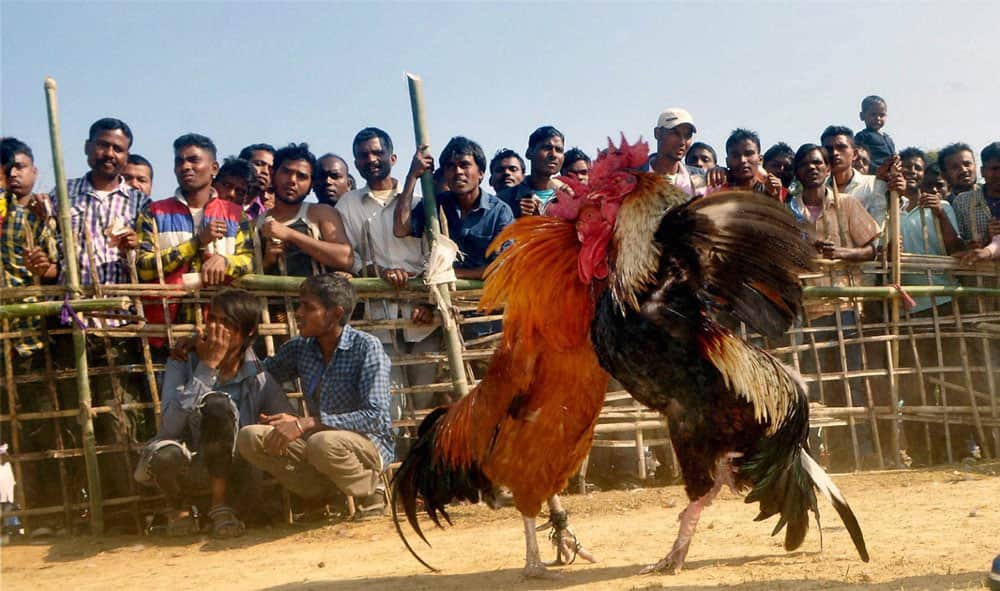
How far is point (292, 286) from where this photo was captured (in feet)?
19.9

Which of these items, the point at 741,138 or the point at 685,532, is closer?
the point at 685,532

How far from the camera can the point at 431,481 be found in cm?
452

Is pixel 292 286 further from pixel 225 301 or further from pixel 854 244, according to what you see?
pixel 854 244

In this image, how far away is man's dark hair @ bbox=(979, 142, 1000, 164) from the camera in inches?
305

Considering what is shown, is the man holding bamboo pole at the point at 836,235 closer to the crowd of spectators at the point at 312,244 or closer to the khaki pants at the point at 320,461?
the crowd of spectators at the point at 312,244

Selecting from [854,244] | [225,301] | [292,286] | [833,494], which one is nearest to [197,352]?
[225,301]

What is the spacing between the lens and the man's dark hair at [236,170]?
714cm

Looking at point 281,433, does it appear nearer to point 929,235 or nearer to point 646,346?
point 646,346

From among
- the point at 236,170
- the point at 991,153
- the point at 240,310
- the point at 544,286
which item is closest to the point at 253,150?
the point at 236,170

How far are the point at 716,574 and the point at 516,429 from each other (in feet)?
3.51

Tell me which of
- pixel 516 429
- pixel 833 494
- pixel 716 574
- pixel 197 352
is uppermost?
pixel 197 352

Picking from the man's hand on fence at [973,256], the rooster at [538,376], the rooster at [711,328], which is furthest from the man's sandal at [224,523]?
the man's hand on fence at [973,256]

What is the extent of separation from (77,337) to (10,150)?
5.49 feet

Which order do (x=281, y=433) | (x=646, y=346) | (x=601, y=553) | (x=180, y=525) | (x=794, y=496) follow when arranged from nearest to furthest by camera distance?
(x=646, y=346)
(x=794, y=496)
(x=601, y=553)
(x=281, y=433)
(x=180, y=525)
